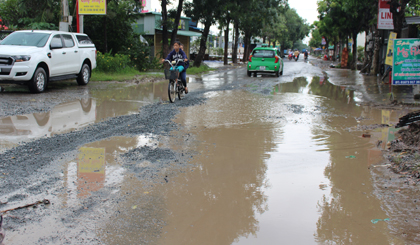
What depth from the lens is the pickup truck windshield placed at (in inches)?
468

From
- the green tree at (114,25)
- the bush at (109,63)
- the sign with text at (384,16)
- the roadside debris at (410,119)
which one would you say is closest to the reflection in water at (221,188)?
the roadside debris at (410,119)

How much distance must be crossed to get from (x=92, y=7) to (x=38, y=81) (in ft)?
22.2

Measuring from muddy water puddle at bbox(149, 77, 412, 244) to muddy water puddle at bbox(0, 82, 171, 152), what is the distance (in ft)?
6.55

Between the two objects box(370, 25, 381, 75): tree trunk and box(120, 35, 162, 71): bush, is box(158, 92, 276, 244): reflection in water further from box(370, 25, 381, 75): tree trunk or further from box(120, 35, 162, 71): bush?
box(370, 25, 381, 75): tree trunk

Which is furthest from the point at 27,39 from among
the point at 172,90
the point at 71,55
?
the point at 172,90

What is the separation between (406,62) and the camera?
36.0 ft

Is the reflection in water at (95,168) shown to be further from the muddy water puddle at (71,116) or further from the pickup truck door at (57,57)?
the pickup truck door at (57,57)

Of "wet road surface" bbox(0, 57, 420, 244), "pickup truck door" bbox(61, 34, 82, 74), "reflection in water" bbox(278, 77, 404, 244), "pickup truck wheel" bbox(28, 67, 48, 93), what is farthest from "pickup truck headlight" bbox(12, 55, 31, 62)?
"reflection in water" bbox(278, 77, 404, 244)

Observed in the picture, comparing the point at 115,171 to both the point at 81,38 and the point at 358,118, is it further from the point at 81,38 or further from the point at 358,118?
the point at 81,38

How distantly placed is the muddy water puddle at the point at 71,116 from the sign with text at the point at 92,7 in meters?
5.94

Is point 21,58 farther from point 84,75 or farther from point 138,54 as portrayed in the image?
point 138,54

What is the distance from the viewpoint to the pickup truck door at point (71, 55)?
1304cm

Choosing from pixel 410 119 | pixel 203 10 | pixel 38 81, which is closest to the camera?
pixel 410 119

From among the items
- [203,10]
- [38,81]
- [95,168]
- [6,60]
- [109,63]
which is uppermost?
[203,10]
